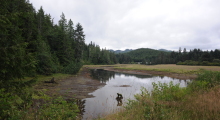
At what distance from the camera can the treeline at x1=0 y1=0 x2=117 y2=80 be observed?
4.99 m

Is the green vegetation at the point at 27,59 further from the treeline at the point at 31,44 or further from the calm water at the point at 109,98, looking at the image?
the calm water at the point at 109,98

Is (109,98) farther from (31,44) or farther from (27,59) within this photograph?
(31,44)

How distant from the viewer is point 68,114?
716cm

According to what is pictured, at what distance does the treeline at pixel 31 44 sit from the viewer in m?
4.99

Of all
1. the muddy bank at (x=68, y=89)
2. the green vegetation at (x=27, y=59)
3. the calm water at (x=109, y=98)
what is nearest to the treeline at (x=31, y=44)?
the green vegetation at (x=27, y=59)

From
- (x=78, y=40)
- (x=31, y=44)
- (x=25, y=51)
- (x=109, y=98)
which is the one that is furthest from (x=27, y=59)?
(x=78, y=40)

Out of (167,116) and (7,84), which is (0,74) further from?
(167,116)

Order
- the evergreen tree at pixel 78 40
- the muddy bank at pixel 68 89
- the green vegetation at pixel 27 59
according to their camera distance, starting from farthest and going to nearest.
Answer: the evergreen tree at pixel 78 40 < the muddy bank at pixel 68 89 < the green vegetation at pixel 27 59

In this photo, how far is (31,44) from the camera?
2598cm

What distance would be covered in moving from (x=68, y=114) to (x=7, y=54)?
14.7 ft

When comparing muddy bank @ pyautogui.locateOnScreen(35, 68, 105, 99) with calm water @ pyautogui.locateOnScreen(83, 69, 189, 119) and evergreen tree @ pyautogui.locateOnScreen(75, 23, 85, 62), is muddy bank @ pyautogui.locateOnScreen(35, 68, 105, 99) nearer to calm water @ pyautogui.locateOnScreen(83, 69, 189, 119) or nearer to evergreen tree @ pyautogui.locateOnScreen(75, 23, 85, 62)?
calm water @ pyautogui.locateOnScreen(83, 69, 189, 119)

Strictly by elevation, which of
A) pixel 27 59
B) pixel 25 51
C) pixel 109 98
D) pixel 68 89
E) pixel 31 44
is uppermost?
pixel 31 44

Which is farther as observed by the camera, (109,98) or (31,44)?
(31,44)

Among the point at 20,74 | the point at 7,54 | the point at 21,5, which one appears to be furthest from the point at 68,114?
the point at 21,5
